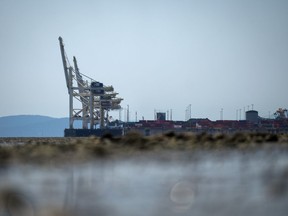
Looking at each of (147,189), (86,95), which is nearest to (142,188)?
(147,189)

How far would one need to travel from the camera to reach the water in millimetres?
5477

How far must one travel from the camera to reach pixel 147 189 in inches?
289

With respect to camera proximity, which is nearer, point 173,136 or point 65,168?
point 65,168

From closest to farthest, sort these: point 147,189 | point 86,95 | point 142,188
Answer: point 147,189
point 142,188
point 86,95

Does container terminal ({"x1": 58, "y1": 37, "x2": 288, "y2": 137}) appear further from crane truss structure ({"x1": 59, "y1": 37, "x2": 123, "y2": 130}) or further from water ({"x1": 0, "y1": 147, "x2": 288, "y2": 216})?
water ({"x1": 0, "y1": 147, "x2": 288, "y2": 216})

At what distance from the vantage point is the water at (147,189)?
5.48 metres

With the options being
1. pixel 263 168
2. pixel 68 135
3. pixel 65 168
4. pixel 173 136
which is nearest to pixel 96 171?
pixel 65 168

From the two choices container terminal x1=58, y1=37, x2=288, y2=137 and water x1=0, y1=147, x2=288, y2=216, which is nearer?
water x1=0, y1=147, x2=288, y2=216

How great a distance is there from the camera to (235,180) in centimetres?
835

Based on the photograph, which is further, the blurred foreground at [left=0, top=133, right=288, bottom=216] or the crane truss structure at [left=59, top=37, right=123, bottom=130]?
the crane truss structure at [left=59, top=37, right=123, bottom=130]

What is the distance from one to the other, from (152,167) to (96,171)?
162 centimetres

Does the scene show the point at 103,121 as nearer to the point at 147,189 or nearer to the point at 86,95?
the point at 86,95

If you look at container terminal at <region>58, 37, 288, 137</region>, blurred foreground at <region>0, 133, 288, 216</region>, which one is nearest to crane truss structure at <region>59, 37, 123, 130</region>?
container terminal at <region>58, 37, 288, 137</region>

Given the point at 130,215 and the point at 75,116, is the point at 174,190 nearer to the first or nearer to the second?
the point at 130,215
